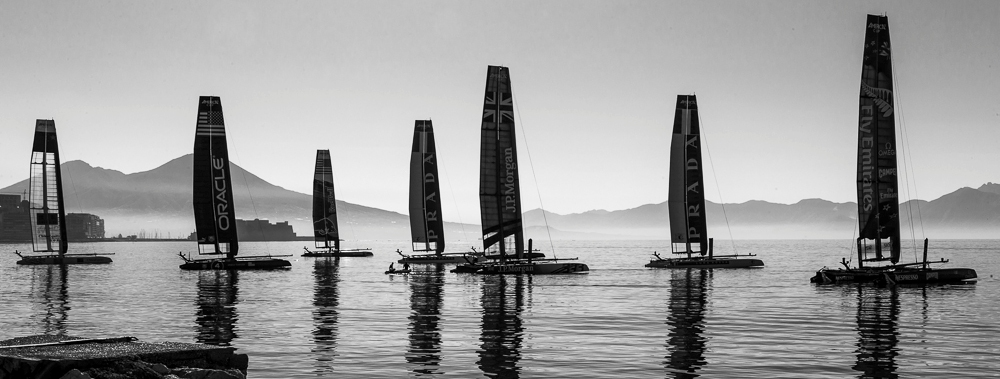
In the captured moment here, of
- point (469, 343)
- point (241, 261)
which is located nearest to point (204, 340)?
point (469, 343)

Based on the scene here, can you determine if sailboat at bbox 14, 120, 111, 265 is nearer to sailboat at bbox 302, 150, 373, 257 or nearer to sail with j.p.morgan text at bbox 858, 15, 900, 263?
sailboat at bbox 302, 150, 373, 257

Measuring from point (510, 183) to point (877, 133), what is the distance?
929 inches

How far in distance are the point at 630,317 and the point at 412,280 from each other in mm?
30415

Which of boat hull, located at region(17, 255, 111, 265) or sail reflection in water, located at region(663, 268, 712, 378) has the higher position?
boat hull, located at region(17, 255, 111, 265)

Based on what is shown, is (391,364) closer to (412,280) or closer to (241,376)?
(241,376)

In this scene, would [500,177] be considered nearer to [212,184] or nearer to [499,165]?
[499,165]

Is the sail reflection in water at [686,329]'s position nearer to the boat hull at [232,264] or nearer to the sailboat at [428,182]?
the boat hull at [232,264]

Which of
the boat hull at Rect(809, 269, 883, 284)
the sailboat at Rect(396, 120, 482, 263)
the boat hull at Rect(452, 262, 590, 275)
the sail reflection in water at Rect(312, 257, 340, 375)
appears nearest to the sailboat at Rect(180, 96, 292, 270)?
the sail reflection in water at Rect(312, 257, 340, 375)

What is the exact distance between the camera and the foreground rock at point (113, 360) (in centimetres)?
1449

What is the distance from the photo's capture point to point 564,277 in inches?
2623

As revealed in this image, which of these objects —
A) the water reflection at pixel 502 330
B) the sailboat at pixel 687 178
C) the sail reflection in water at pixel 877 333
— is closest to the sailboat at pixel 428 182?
the sailboat at pixel 687 178

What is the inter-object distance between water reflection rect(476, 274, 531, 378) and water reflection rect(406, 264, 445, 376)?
1.27 metres

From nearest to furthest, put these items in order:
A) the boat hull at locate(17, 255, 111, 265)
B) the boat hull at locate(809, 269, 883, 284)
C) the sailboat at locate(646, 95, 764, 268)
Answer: the boat hull at locate(809, 269, 883, 284), the sailboat at locate(646, 95, 764, 268), the boat hull at locate(17, 255, 111, 265)

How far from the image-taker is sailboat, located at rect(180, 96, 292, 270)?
74312mm
